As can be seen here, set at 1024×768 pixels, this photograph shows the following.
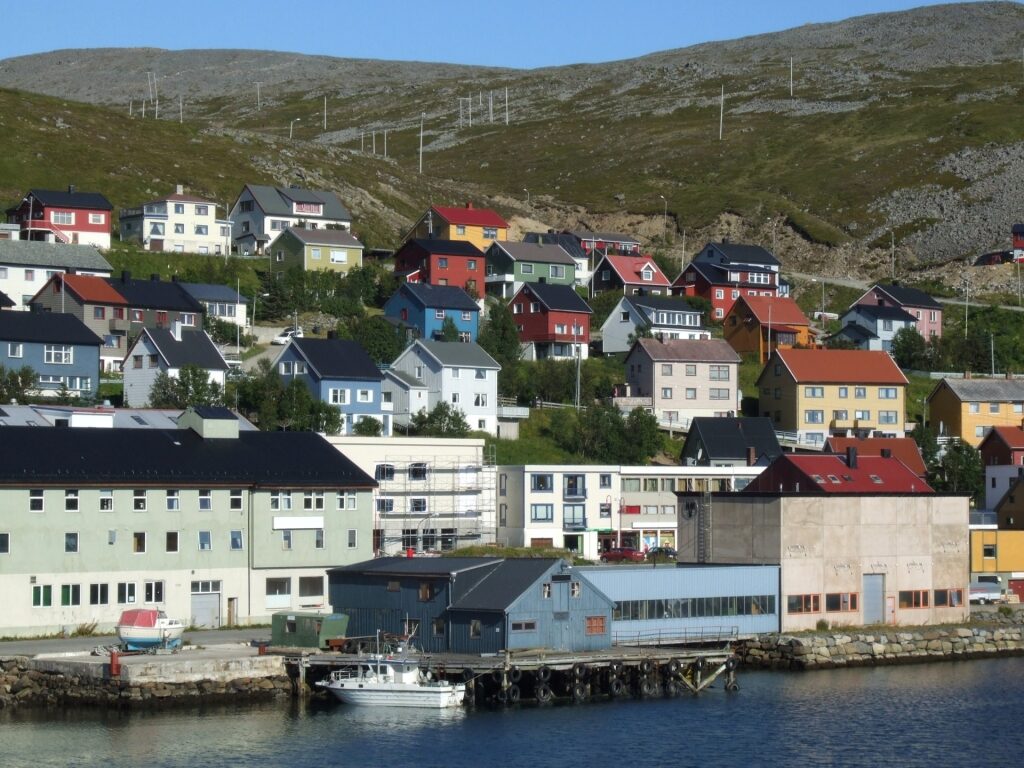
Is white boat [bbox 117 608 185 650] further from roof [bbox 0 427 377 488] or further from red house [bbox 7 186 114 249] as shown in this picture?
red house [bbox 7 186 114 249]

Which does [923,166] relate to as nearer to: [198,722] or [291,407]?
[291,407]

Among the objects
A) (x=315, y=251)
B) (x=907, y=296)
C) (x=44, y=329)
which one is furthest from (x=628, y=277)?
(x=44, y=329)

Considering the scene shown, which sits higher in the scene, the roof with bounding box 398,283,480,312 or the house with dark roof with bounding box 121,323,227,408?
the roof with bounding box 398,283,480,312

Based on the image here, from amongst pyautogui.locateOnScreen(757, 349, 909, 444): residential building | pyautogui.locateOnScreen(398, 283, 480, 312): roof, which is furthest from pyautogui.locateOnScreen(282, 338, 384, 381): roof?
pyautogui.locateOnScreen(757, 349, 909, 444): residential building

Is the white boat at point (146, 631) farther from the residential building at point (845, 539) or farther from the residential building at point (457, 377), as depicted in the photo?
the residential building at point (457, 377)

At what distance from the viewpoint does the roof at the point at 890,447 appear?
88.6 meters

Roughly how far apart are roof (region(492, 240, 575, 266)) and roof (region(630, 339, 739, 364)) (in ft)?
82.2

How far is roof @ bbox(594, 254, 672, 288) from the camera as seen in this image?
131 meters

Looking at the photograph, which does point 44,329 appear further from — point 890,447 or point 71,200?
point 890,447

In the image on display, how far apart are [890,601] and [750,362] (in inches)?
1956

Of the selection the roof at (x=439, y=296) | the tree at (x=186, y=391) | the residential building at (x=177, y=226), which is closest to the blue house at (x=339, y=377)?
the tree at (x=186, y=391)

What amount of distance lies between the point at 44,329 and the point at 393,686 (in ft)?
153

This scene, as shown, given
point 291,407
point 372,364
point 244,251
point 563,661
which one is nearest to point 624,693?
point 563,661

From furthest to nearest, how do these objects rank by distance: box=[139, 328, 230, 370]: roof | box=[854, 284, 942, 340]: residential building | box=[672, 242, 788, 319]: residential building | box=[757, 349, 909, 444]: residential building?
1. box=[672, 242, 788, 319]: residential building
2. box=[854, 284, 942, 340]: residential building
3. box=[757, 349, 909, 444]: residential building
4. box=[139, 328, 230, 370]: roof
